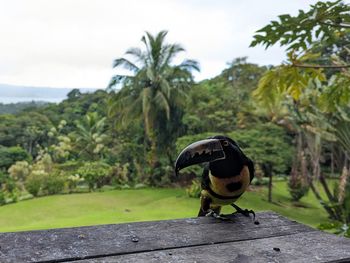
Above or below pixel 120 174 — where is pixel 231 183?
above

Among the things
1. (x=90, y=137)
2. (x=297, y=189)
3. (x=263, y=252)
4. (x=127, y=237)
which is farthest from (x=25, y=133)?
(x=263, y=252)

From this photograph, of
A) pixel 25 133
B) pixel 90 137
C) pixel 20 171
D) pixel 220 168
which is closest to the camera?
pixel 220 168

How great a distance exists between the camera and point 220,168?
159 centimetres

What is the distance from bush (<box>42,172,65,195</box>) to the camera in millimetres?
12820

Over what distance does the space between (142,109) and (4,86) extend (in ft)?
140

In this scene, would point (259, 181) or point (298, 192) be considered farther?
point (259, 181)

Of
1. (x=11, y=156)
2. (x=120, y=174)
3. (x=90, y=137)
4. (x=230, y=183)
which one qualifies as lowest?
(x=120, y=174)

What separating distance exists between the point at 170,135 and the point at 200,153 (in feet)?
42.8

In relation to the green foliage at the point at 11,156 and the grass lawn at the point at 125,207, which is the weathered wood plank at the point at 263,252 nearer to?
the grass lawn at the point at 125,207

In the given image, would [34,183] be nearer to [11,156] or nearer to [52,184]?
[52,184]

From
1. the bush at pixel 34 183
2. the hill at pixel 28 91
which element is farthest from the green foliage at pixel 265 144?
the hill at pixel 28 91

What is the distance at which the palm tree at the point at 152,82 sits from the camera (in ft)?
45.4

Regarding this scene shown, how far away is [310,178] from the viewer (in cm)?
1010

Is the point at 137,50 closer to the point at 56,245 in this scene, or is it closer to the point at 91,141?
the point at 91,141
